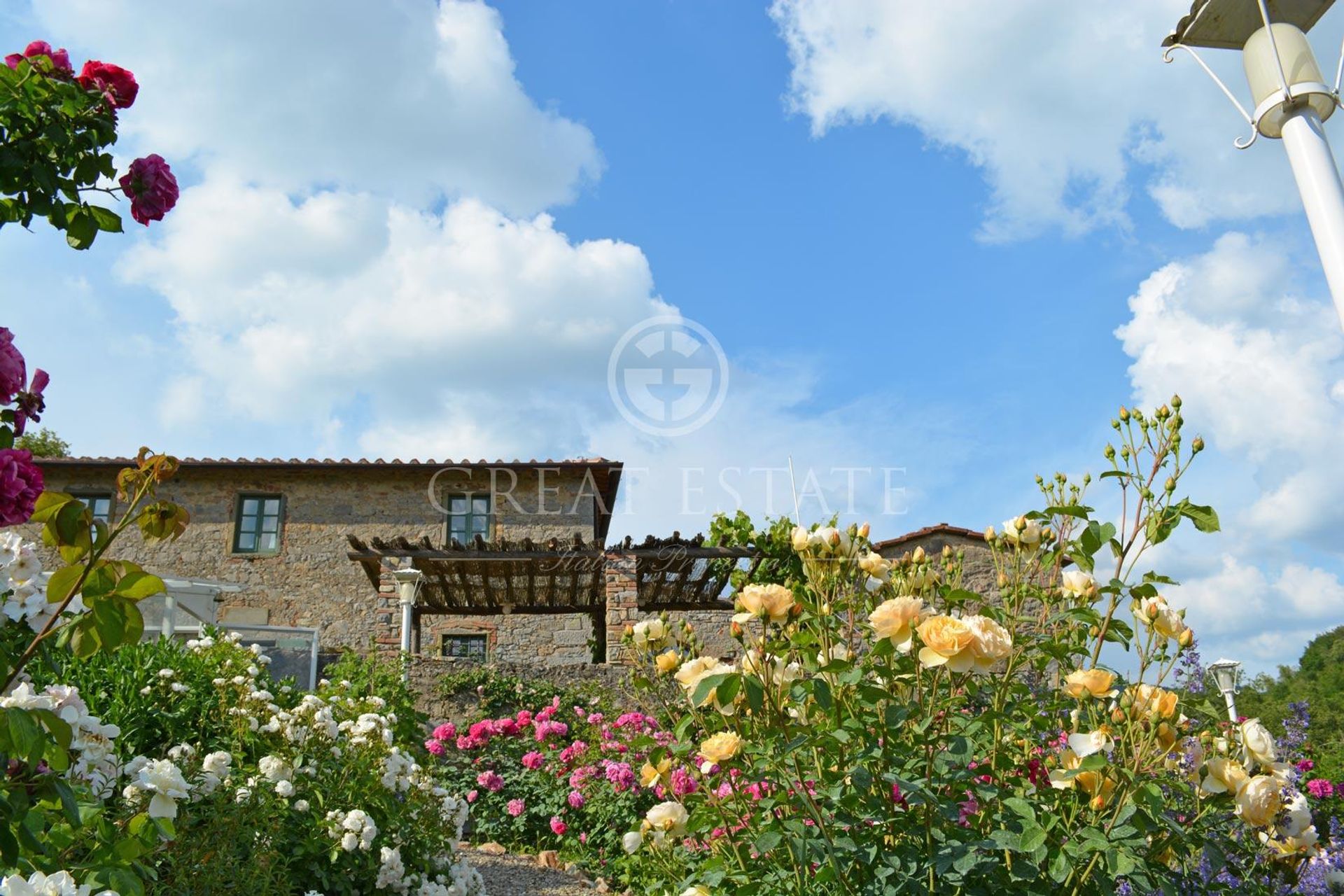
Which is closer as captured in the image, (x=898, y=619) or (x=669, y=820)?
(x=898, y=619)

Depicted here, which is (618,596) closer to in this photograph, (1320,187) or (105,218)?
(1320,187)

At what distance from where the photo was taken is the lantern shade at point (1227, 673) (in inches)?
244

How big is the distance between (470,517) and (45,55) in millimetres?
13081

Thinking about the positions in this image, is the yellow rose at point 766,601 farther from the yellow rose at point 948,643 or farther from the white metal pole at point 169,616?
the white metal pole at point 169,616

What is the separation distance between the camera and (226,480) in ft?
47.9

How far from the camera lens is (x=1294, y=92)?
269 centimetres

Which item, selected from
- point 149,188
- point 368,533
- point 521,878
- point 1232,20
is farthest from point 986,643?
point 368,533

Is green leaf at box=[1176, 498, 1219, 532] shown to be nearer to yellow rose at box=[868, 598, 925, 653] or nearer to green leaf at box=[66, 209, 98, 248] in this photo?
yellow rose at box=[868, 598, 925, 653]

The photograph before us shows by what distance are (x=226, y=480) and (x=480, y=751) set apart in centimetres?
885

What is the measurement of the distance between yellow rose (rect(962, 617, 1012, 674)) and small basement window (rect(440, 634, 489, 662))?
13309mm

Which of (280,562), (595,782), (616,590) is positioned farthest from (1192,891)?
(280,562)

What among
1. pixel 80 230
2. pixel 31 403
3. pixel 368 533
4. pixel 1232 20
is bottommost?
pixel 31 403

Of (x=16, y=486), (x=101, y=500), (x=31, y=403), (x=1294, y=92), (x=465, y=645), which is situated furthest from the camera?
(x=101, y=500)

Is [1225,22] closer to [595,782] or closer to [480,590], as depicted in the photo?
[595,782]
